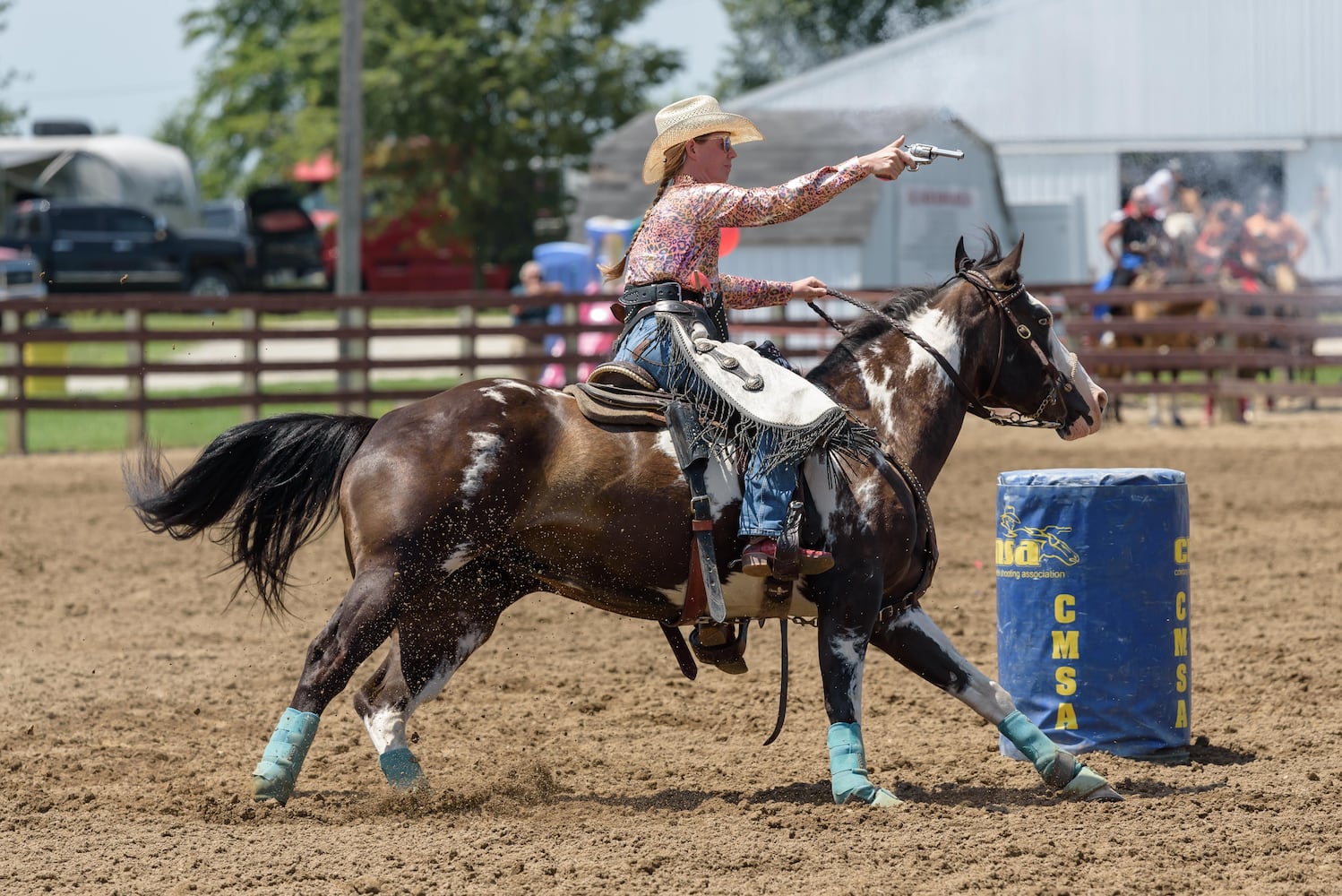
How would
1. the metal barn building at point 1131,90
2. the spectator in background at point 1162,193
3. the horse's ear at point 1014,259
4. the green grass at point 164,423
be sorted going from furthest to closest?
1. the metal barn building at point 1131,90
2. the spectator in background at point 1162,193
3. the green grass at point 164,423
4. the horse's ear at point 1014,259

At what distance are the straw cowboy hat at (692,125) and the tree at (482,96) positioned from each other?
3074cm

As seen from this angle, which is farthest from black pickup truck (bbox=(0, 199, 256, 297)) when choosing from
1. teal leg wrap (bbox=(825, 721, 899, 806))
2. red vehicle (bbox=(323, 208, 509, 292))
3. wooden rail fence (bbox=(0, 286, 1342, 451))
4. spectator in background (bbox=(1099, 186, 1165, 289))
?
teal leg wrap (bbox=(825, 721, 899, 806))

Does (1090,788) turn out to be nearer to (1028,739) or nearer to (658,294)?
(1028,739)

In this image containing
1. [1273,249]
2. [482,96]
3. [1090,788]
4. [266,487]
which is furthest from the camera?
[482,96]

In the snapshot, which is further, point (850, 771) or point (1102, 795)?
point (1102, 795)

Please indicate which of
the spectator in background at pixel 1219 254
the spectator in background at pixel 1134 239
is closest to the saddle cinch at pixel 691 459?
the spectator in background at pixel 1134 239

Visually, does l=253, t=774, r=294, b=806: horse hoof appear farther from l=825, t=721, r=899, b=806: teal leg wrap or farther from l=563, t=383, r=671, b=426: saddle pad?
l=825, t=721, r=899, b=806: teal leg wrap

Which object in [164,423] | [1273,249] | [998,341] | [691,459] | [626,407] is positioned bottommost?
[164,423]

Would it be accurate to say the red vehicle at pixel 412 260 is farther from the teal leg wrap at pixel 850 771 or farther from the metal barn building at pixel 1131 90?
the teal leg wrap at pixel 850 771

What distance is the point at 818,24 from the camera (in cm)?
3834

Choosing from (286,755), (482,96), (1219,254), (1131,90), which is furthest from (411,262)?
(286,755)

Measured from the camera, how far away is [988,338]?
5148 mm

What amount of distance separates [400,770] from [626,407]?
128 centimetres

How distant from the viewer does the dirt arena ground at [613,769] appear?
408 centimetres
